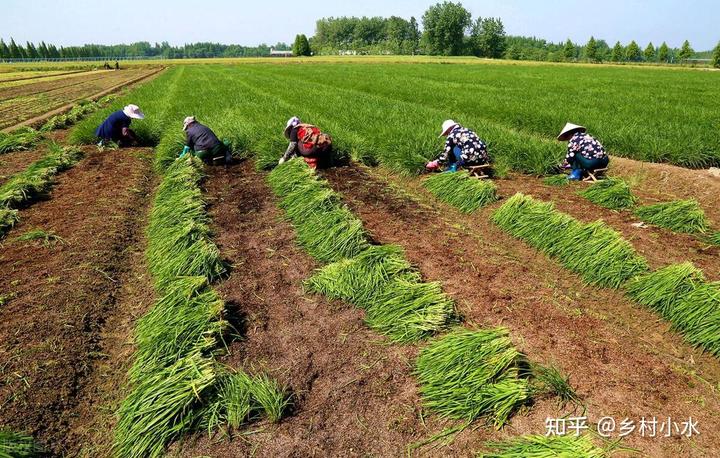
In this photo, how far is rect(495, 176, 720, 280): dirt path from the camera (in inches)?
162

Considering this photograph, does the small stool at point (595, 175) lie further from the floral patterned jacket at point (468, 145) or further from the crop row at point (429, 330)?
the crop row at point (429, 330)

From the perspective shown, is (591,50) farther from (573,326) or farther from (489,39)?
(573,326)

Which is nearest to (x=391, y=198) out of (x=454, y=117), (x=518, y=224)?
(x=518, y=224)

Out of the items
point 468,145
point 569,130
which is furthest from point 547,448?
point 569,130

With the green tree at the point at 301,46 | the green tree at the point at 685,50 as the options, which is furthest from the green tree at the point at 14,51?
the green tree at the point at 685,50

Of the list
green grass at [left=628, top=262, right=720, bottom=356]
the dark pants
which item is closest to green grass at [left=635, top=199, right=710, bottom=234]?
the dark pants

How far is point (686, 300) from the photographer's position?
3217mm

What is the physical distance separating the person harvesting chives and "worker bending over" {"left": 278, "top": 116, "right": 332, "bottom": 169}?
3.76 meters

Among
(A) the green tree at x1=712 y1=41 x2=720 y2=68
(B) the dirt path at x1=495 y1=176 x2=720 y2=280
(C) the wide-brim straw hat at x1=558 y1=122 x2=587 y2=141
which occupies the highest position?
(A) the green tree at x1=712 y1=41 x2=720 y2=68

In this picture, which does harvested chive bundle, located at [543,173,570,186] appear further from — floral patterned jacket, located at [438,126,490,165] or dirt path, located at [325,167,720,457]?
dirt path, located at [325,167,720,457]

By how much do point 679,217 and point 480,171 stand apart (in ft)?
9.11

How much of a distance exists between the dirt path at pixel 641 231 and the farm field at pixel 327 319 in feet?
0.10

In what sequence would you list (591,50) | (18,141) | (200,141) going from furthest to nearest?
1. (591,50)
2. (18,141)
3. (200,141)

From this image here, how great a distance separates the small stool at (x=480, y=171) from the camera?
6633 mm
